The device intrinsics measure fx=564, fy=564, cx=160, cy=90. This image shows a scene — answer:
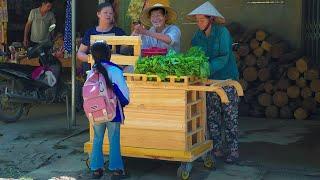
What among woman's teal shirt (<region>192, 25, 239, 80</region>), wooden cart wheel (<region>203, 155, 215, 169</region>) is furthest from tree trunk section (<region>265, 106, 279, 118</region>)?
wooden cart wheel (<region>203, 155, 215, 169</region>)

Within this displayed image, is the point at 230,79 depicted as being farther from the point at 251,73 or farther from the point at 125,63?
the point at 251,73

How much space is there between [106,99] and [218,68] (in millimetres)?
1351

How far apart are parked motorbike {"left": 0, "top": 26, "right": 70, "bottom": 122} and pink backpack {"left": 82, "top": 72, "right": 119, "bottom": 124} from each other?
340cm

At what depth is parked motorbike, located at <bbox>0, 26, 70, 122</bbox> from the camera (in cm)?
836

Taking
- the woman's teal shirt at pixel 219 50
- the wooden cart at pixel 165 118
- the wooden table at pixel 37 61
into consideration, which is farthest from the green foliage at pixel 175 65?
the wooden table at pixel 37 61

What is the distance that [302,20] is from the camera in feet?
29.2

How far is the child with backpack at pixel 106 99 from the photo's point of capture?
A: 5.22m

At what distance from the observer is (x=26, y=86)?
27.7 feet

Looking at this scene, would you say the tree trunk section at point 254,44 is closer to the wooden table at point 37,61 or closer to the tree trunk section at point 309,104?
the tree trunk section at point 309,104

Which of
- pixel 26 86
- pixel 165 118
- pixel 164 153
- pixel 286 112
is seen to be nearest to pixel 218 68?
pixel 165 118

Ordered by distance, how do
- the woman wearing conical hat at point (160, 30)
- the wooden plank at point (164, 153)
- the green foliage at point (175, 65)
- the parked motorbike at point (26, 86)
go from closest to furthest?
the green foliage at point (175, 65) < the wooden plank at point (164, 153) < the woman wearing conical hat at point (160, 30) < the parked motorbike at point (26, 86)

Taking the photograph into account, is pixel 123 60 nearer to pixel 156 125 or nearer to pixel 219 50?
pixel 156 125

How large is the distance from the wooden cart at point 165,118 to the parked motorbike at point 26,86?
10.1 feet

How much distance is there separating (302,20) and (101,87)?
473 centimetres
